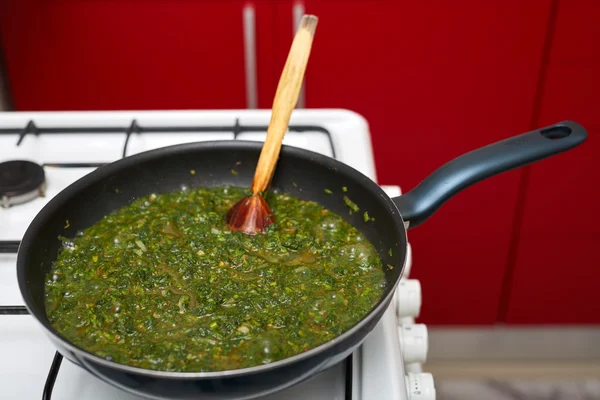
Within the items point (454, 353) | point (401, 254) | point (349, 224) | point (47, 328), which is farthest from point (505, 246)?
point (47, 328)

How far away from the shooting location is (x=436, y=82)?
1.75 m

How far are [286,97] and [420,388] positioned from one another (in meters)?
0.45

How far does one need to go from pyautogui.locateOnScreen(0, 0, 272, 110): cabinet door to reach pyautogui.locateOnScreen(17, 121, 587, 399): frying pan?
31.9 inches

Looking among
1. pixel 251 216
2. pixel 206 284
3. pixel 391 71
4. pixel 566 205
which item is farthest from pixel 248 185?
pixel 566 205

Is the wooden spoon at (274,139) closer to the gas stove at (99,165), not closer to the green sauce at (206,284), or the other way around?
the green sauce at (206,284)

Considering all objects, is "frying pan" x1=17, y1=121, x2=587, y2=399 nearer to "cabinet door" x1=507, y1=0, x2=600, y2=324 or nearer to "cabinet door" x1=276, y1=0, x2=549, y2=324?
"cabinet door" x1=276, y1=0, x2=549, y2=324

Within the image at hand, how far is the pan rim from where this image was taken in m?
0.57

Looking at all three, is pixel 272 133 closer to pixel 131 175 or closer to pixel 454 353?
pixel 131 175

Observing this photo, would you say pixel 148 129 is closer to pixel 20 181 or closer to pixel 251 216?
pixel 20 181

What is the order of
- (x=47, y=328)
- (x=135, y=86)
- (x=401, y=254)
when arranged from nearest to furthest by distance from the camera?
(x=47, y=328)
(x=401, y=254)
(x=135, y=86)

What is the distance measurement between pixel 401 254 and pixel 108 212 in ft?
1.50

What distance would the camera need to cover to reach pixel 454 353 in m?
2.23

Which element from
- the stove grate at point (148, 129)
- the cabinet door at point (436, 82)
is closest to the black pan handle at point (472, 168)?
the stove grate at point (148, 129)

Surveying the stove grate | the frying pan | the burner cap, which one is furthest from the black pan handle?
the burner cap
